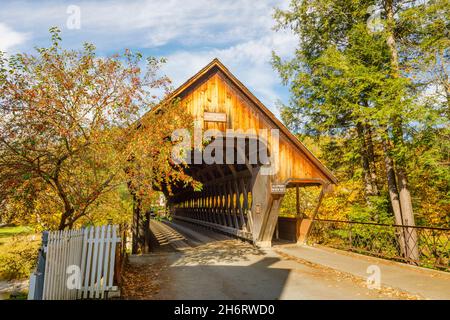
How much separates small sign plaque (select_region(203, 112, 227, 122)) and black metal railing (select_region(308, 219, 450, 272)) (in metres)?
6.29

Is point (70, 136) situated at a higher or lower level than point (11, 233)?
higher

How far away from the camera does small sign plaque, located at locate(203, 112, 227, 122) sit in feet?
37.3

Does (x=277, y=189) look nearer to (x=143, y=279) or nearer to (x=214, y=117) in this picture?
(x=214, y=117)

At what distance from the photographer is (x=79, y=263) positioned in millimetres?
5961

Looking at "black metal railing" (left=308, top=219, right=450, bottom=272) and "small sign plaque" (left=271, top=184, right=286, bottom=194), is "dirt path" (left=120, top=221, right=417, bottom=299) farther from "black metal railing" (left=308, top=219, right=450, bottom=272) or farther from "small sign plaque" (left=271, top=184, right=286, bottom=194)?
"black metal railing" (left=308, top=219, right=450, bottom=272)

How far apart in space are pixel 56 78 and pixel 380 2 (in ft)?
47.5

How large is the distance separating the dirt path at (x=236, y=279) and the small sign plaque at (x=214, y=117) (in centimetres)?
515

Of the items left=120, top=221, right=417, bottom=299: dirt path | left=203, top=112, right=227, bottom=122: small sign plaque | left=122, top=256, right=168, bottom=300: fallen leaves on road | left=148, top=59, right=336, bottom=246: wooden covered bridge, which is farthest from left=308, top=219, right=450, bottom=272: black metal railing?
left=122, top=256, right=168, bottom=300: fallen leaves on road

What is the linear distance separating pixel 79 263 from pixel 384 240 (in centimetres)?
1107

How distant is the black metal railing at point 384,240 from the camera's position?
10508 mm

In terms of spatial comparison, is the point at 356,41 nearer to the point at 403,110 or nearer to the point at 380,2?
the point at 380,2

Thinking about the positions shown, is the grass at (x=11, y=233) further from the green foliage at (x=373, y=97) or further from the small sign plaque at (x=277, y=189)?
the green foliage at (x=373, y=97)

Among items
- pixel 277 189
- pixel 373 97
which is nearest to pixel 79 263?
pixel 277 189
